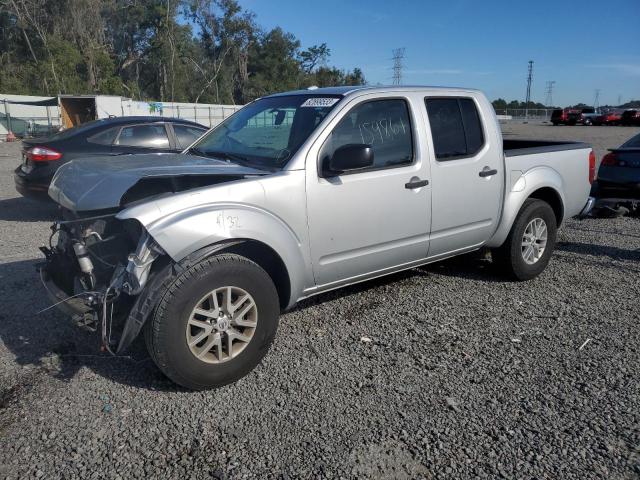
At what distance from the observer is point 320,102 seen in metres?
4.09

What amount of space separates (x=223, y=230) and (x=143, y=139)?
230 inches

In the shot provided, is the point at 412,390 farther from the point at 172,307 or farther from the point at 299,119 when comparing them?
the point at 299,119

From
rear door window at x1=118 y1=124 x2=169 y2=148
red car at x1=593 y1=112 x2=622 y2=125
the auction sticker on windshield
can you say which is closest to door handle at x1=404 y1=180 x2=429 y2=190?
the auction sticker on windshield

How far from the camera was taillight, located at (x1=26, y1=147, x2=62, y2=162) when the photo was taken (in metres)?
7.88

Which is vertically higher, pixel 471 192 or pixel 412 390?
pixel 471 192

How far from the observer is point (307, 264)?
12.2 ft

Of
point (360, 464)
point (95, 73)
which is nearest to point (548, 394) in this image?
point (360, 464)

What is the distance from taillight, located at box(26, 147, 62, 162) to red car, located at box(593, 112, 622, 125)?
51.3 meters

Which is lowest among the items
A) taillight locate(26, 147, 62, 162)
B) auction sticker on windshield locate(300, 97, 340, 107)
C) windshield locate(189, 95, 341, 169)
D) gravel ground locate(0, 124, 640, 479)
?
gravel ground locate(0, 124, 640, 479)

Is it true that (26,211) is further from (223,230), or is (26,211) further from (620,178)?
(620,178)

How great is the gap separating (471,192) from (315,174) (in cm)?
166

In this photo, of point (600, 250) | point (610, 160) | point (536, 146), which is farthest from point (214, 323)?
point (610, 160)

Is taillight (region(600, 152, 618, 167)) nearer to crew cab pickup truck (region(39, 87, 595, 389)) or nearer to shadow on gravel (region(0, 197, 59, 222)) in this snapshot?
crew cab pickup truck (region(39, 87, 595, 389))

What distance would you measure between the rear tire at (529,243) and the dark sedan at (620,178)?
3.25 m
